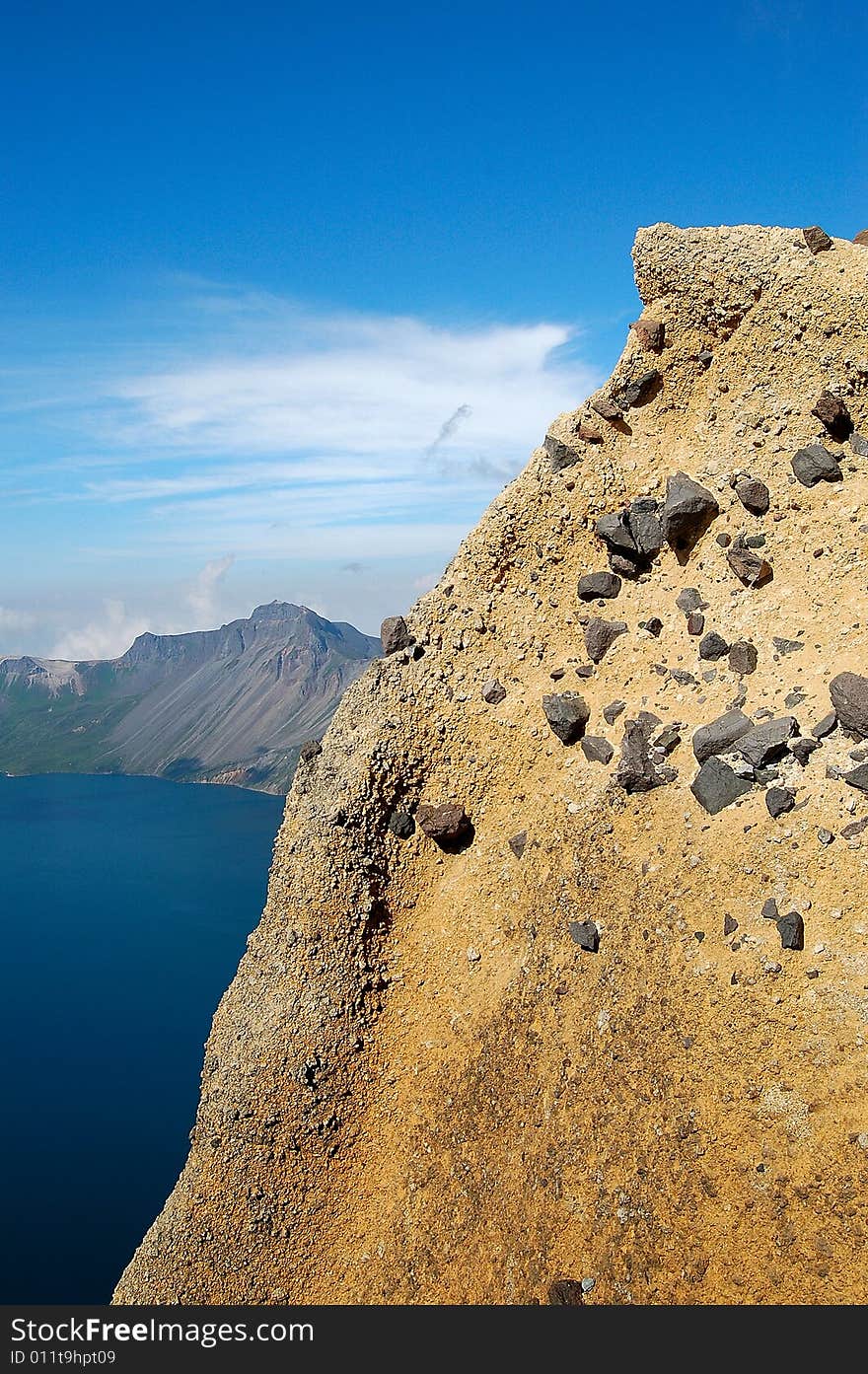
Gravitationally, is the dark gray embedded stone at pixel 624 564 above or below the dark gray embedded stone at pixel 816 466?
below

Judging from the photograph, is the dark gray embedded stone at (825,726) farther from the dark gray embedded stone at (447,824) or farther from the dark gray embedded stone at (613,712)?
the dark gray embedded stone at (447,824)

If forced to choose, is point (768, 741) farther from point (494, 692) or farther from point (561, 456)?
point (561, 456)

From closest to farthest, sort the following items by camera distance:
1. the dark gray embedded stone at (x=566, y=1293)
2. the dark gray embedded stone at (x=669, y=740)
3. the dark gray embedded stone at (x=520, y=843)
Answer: the dark gray embedded stone at (x=566, y=1293), the dark gray embedded stone at (x=669, y=740), the dark gray embedded stone at (x=520, y=843)

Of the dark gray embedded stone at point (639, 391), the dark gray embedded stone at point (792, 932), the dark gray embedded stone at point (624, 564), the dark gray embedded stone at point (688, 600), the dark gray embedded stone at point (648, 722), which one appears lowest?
the dark gray embedded stone at point (792, 932)

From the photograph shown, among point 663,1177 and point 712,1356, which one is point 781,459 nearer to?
point 663,1177

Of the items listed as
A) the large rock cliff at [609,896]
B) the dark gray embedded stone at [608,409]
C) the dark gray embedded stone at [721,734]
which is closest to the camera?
the large rock cliff at [609,896]

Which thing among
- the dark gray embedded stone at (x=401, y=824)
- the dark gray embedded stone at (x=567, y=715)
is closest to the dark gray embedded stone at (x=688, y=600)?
the dark gray embedded stone at (x=567, y=715)
